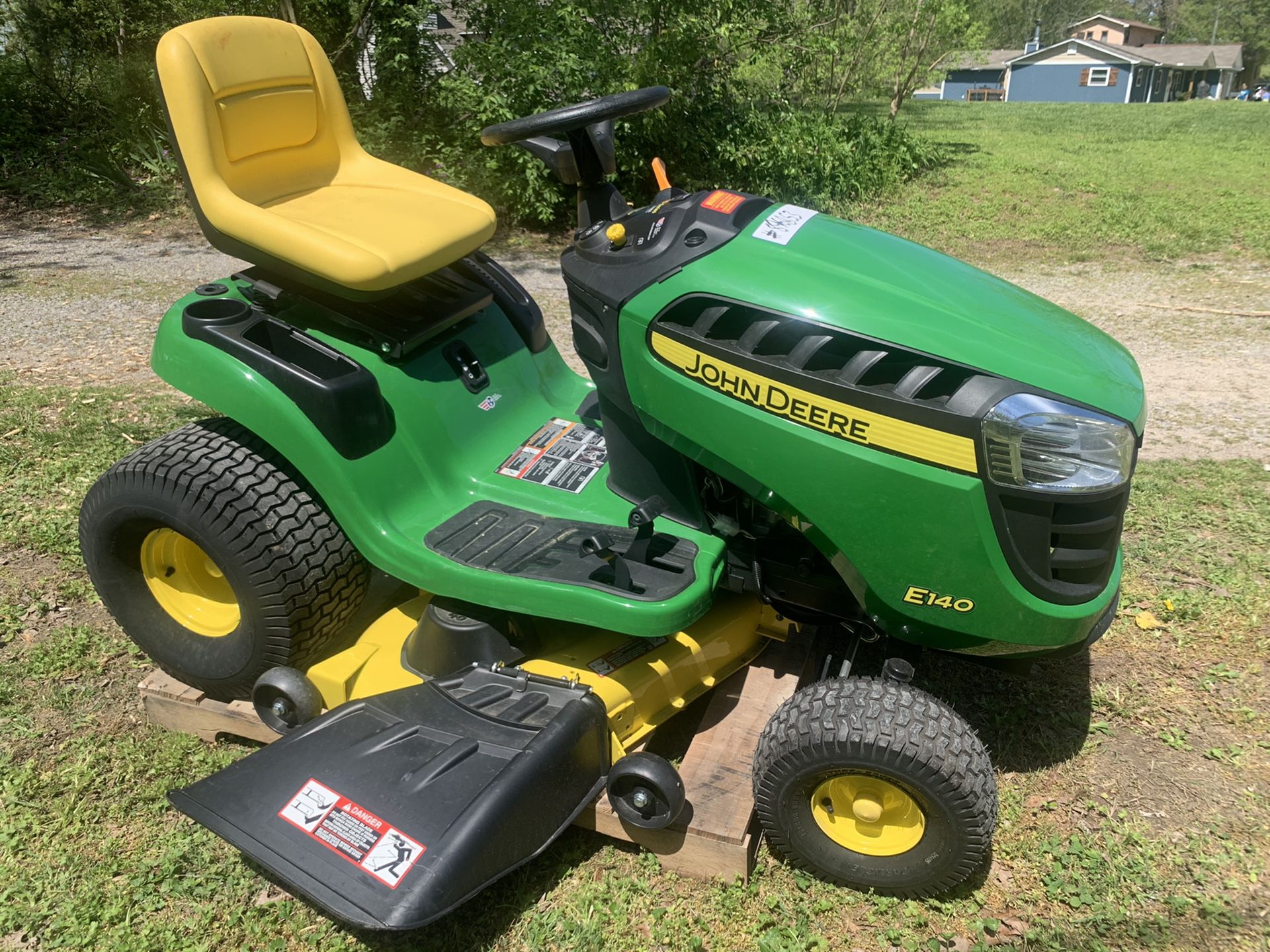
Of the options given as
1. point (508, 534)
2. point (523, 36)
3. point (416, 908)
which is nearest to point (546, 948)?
point (416, 908)

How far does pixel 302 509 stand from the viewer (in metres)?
2.44

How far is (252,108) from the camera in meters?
2.62

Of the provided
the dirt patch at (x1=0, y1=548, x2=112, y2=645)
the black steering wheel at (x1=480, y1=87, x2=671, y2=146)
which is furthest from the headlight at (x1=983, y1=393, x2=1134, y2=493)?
the dirt patch at (x1=0, y1=548, x2=112, y2=645)

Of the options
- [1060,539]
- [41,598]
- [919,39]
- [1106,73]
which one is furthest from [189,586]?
[1106,73]

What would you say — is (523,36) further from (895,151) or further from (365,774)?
(365,774)

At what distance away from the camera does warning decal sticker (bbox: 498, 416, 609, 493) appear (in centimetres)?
262

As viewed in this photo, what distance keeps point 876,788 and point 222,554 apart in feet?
5.34

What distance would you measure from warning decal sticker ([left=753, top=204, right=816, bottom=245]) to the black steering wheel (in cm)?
41

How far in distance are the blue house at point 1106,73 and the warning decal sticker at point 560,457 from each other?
180 feet

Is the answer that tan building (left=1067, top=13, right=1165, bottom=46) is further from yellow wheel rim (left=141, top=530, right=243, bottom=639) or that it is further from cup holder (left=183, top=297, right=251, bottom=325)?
yellow wheel rim (left=141, top=530, right=243, bottom=639)

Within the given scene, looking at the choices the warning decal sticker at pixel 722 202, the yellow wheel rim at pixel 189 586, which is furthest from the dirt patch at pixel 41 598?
the warning decal sticker at pixel 722 202

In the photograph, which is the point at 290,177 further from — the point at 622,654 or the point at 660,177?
the point at 622,654

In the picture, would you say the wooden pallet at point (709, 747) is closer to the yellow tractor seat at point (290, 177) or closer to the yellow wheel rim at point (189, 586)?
the yellow wheel rim at point (189, 586)

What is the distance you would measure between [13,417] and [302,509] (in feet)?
8.69
